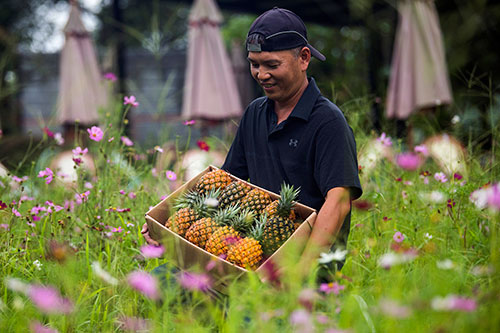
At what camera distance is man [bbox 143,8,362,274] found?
1.81 metres

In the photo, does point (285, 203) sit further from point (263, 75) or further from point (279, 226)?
point (263, 75)

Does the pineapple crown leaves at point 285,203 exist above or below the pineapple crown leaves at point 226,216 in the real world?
above

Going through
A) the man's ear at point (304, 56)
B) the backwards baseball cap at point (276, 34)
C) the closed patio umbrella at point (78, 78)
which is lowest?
the closed patio umbrella at point (78, 78)

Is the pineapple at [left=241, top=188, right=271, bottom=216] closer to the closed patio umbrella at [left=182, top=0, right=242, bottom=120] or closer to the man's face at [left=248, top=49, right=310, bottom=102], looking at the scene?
the man's face at [left=248, top=49, right=310, bottom=102]

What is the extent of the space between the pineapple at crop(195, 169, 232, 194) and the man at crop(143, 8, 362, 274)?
7.4 inches

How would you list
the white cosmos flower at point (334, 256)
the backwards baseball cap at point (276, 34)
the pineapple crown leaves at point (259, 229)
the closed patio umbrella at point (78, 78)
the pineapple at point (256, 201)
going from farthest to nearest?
the closed patio umbrella at point (78, 78) → the backwards baseball cap at point (276, 34) → the pineapple at point (256, 201) → the pineapple crown leaves at point (259, 229) → the white cosmos flower at point (334, 256)

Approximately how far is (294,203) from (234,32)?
15025 millimetres

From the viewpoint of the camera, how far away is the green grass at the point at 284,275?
1332 millimetres

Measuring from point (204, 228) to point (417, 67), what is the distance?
501cm

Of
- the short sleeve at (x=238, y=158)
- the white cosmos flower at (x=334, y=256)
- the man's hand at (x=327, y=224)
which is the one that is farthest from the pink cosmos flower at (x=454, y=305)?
the short sleeve at (x=238, y=158)

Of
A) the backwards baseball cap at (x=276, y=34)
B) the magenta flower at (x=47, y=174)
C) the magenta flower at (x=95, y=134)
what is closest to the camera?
the backwards baseball cap at (x=276, y=34)

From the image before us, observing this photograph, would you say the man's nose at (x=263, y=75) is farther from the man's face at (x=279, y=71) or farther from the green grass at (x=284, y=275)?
the green grass at (x=284, y=275)

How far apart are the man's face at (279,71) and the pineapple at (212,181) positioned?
380 millimetres

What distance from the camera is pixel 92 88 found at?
6.76m
